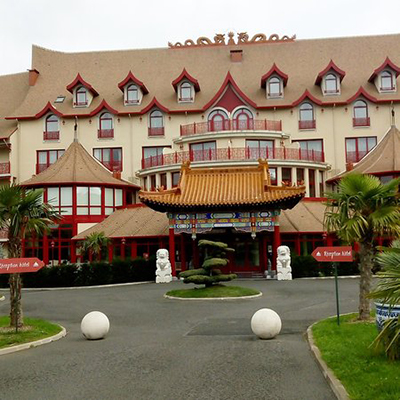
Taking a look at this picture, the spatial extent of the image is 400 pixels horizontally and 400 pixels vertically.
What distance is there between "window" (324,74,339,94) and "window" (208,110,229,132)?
26.7ft

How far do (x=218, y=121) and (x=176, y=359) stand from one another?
102 ft

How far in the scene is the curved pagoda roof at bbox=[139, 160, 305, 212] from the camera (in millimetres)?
28594

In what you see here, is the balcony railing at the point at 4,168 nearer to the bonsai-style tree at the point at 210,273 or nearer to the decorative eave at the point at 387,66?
the bonsai-style tree at the point at 210,273

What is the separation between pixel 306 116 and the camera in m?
41.3

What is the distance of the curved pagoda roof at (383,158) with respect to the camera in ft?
115

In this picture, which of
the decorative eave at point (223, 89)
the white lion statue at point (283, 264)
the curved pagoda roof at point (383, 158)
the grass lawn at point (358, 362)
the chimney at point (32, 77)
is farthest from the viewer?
the chimney at point (32, 77)

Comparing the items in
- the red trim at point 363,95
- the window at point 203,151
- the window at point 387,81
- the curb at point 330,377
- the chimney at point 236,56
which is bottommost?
the curb at point 330,377

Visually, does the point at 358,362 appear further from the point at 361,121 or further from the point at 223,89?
the point at 361,121

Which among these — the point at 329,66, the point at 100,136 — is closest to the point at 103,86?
the point at 100,136

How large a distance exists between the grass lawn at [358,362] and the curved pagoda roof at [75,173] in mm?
26690

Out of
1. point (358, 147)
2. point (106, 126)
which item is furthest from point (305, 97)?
point (106, 126)

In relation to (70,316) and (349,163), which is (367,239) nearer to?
(70,316)

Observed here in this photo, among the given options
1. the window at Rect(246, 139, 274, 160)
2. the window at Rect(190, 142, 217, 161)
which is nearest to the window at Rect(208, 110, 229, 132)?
the window at Rect(190, 142, 217, 161)

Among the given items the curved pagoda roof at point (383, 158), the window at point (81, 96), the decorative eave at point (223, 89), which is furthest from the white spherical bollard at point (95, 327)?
the window at point (81, 96)
